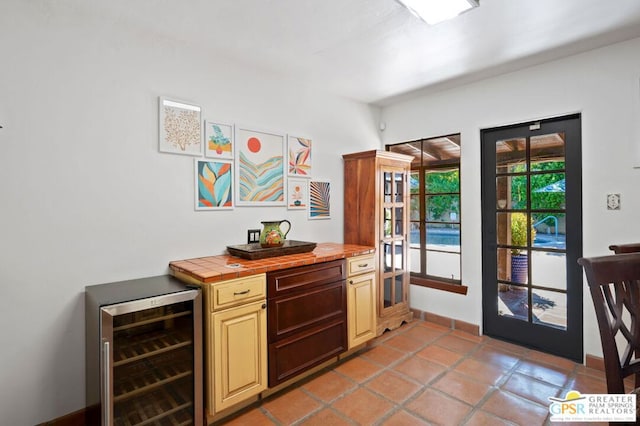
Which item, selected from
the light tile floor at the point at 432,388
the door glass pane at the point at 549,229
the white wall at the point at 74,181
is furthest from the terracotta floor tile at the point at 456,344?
the white wall at the point at 74,181

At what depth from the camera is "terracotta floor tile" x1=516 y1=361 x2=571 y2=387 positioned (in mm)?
2458

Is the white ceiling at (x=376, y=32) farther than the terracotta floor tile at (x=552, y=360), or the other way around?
the terracotta floor tile at (x=552, y=360)

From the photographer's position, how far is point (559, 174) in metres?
2.83

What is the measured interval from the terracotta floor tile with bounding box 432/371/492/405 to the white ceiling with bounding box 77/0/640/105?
8.33 ft

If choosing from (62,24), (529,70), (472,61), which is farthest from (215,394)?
(529,70)

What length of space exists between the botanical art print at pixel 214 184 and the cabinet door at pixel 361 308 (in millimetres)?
1255

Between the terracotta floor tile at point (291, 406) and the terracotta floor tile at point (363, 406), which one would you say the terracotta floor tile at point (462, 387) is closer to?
the terracotta floor tile at point (363, 406)

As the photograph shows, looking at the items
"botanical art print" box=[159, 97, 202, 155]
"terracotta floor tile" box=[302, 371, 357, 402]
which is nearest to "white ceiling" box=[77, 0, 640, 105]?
"botanical art print" box=[159, 97, 202, 155]

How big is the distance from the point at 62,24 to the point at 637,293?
3.21 meters

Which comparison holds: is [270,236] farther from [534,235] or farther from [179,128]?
[534,235]

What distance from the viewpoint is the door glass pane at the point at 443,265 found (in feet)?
11.7

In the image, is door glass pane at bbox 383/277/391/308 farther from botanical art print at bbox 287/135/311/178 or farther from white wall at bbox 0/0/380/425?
white wall at bbox 0/0/380/425

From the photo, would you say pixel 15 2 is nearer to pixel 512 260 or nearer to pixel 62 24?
pixel 62 24

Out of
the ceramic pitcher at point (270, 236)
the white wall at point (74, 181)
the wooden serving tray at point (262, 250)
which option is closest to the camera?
the white wall at point (74, 181)
